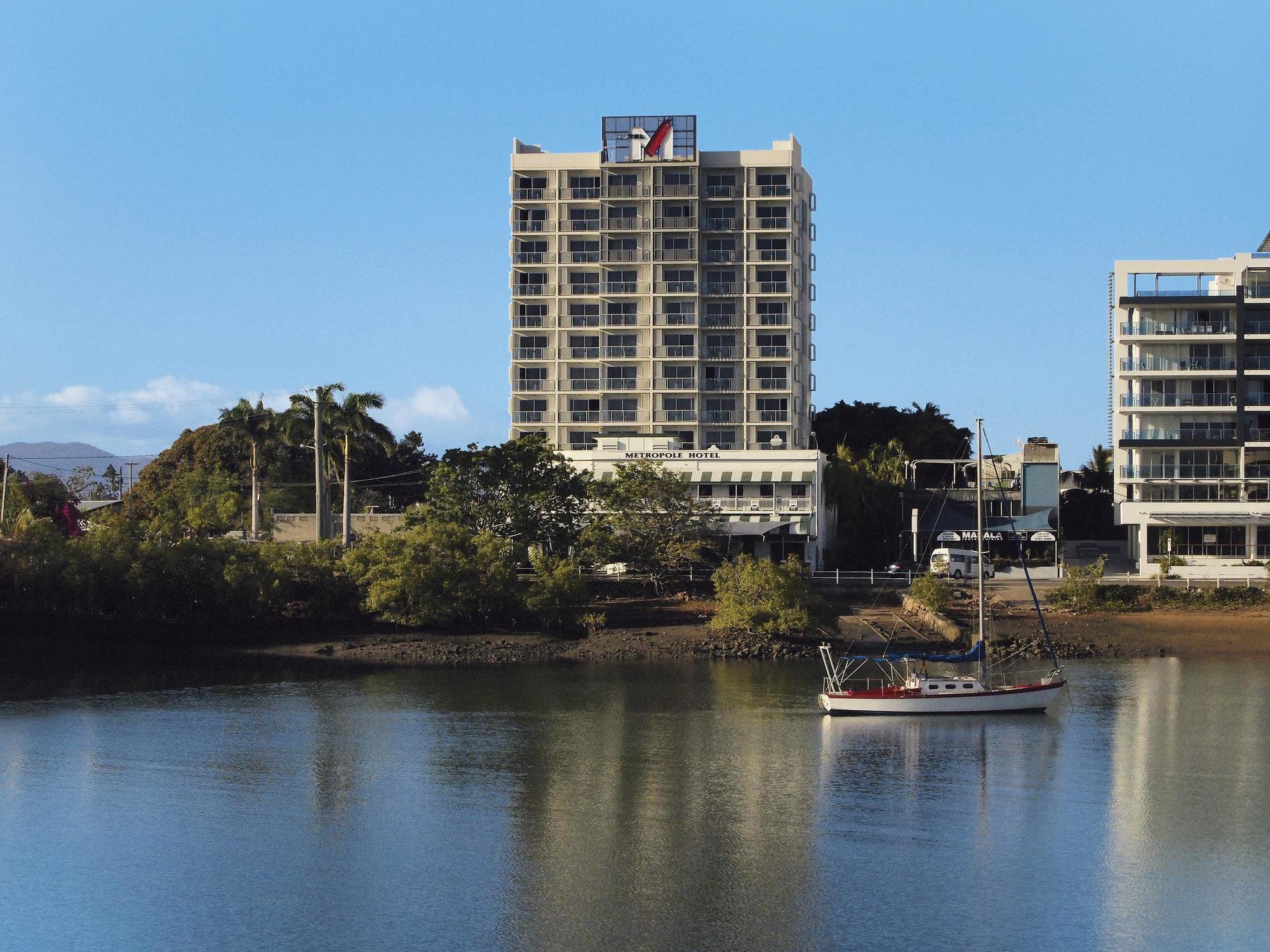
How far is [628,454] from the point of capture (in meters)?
108

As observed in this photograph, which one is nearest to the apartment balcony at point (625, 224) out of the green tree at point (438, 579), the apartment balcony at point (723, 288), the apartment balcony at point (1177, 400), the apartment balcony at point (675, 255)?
the apartment balcony at point (675, 255)

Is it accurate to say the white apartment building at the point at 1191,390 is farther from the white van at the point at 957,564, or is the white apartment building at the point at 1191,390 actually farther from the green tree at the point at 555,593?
the green tree at the point at 555,593


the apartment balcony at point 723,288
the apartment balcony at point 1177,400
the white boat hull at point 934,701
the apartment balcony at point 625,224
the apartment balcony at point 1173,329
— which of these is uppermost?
the apartment balcony at point 625,224

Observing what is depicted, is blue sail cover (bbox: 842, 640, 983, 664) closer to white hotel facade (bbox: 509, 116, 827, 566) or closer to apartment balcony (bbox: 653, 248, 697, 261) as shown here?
white hotel facade (bbox: 509, 116, 827, 566)

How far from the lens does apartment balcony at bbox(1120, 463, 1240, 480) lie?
10412 centimetres

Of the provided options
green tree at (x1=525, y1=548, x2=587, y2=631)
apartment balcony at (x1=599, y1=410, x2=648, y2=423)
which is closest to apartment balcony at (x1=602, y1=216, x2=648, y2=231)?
apartment balcony at (x1=599, y1=410, x2=648, y2=423)

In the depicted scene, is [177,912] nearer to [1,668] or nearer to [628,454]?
[1,668]

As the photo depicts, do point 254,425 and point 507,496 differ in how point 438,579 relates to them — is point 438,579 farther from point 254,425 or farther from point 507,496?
point 254,425

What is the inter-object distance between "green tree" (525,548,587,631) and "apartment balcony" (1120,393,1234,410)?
46.5m

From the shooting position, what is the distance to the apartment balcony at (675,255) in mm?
124562

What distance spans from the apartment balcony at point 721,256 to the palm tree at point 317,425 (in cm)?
3835

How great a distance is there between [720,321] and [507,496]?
4178 centimetres

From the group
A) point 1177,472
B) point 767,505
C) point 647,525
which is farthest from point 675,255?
point 1177,472

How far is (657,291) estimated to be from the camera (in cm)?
12506
